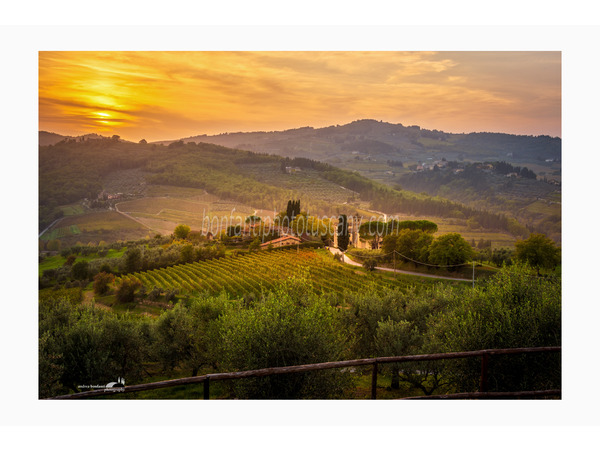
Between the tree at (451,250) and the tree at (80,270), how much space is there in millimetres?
8822

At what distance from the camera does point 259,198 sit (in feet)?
35.9

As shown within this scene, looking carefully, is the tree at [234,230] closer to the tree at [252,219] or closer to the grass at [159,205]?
the tree at [252,219]

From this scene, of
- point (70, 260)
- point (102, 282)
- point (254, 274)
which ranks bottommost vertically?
point (102, 282)

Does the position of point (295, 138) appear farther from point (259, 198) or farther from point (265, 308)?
point (265, 308)

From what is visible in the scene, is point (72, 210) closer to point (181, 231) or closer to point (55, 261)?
point (55, 261)

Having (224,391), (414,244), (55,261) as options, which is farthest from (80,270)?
(414,244)

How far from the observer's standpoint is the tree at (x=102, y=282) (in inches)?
415

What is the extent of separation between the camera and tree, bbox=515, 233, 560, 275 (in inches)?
342

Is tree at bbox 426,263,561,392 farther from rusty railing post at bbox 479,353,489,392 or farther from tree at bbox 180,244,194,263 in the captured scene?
tree at bbox 180,244,194,263

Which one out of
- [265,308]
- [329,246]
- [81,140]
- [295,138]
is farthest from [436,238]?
[81,140]

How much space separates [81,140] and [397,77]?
7535mm

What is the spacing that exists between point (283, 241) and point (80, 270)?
5.06 meters

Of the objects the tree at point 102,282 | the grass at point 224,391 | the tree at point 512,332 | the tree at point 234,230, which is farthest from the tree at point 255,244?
the tree at point 512,332

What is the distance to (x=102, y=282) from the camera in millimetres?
10836
